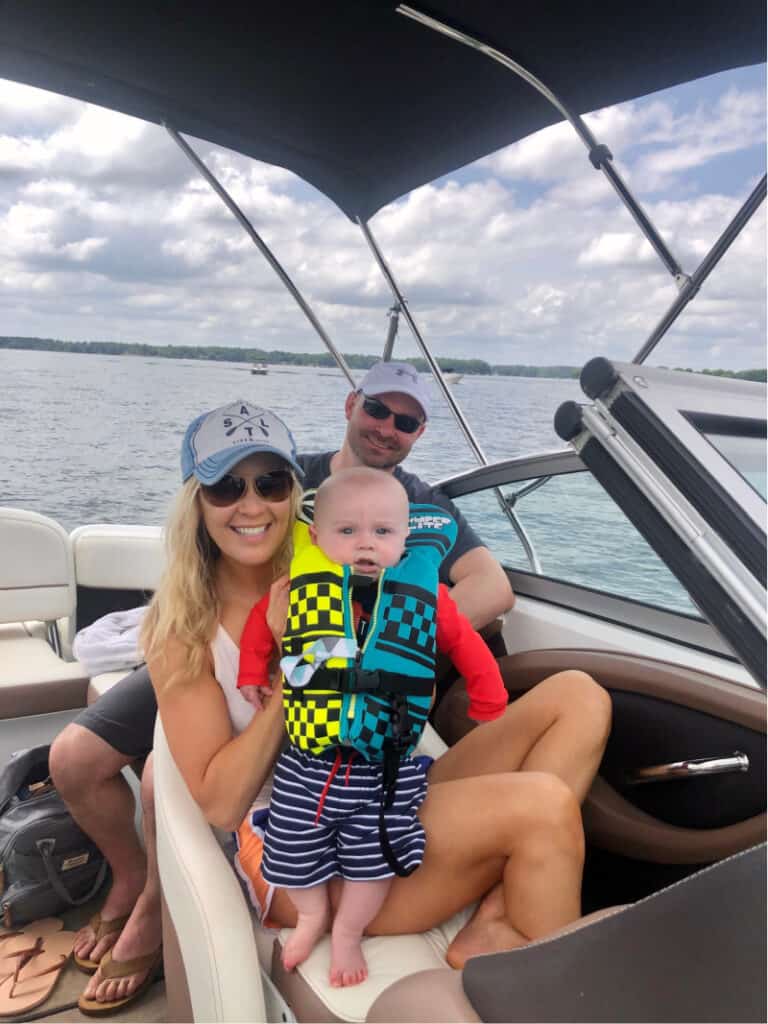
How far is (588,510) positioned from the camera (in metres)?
2.37

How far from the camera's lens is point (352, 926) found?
1.22m

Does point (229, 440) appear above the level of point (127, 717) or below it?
above

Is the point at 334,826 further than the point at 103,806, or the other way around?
the point at 103,806

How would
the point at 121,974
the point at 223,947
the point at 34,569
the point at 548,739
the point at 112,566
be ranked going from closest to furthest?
the point at 223,947
the point at 548,739
the point at 121,974
the point at 34,569
the point at 112,566

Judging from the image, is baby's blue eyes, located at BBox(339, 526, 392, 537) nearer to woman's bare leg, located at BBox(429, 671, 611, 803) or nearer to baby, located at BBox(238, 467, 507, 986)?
baby, located at BBox(238, 467, 507, 986)

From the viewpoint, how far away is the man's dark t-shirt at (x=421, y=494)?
8.00 ft

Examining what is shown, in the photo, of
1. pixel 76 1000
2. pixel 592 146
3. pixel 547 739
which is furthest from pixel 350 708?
pixel 592 146

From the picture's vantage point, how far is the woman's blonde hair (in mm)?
1388

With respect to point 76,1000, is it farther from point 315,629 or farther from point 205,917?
point 315,629

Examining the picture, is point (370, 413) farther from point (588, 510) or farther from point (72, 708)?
point (72, 708)

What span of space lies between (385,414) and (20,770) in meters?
1.51

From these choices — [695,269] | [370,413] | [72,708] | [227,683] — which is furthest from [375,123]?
[72,708]

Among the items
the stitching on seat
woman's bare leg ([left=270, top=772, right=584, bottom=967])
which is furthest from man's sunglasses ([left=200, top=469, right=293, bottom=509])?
the stitching on seat

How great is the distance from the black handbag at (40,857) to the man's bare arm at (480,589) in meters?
1.23
